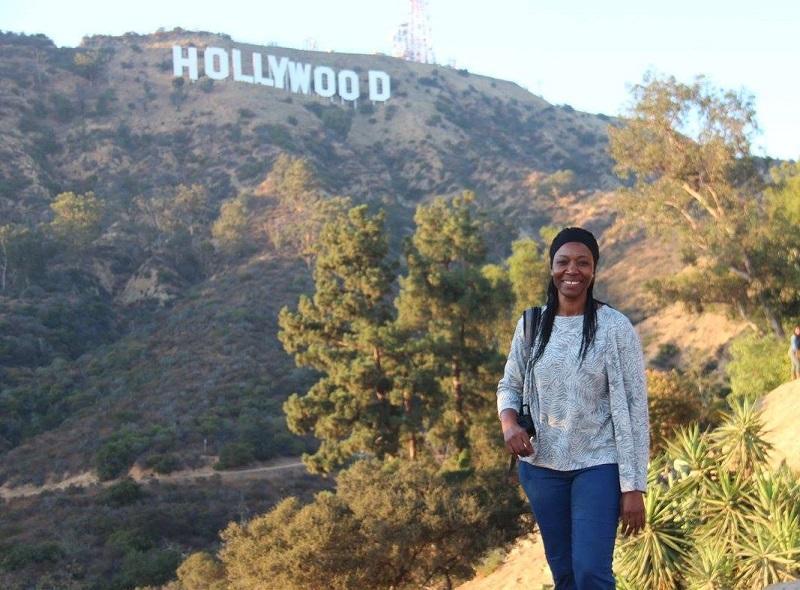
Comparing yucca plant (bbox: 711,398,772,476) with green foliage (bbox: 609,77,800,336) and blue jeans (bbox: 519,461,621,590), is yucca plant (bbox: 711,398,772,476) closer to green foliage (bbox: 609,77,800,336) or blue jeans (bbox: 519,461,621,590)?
blue jeans (bbox: 519,461,621,590)

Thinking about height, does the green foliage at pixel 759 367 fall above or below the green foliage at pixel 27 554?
above

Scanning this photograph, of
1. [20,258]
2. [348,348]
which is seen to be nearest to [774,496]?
[348,348]

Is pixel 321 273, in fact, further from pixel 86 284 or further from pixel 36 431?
pixel 86 284

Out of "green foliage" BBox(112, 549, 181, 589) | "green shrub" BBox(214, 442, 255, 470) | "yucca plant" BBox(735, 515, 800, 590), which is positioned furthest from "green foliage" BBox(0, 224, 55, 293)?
"yucca plant" BBox(735, 515, 800, 590)

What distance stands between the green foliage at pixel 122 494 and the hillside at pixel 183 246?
1.46ft

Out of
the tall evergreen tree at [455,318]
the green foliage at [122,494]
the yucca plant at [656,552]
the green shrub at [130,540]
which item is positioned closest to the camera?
the yucca plant at [656,552]

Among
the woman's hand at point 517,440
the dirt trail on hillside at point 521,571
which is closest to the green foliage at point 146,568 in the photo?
the dirt trail on hillside at point 521,571

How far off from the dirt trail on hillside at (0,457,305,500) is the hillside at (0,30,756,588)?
44 centimetres

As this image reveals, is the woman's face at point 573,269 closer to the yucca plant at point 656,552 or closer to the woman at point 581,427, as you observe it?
the woman at point 581,427

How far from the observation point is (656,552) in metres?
7.29

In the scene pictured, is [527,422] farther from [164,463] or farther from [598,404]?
[164,463]

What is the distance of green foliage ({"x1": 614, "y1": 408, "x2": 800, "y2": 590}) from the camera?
6746mm

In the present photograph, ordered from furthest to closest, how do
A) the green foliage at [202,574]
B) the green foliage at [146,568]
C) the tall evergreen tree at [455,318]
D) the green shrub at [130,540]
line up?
the green shrub at [130,540]
the tall evergreen tree at [455,318]
the green foliage at [146,568]
the green foliage at [202,574]

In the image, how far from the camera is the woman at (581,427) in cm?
306
